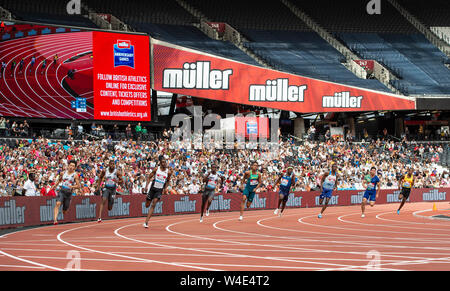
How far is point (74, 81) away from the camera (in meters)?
37.8

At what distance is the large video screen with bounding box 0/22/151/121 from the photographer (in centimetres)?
3656

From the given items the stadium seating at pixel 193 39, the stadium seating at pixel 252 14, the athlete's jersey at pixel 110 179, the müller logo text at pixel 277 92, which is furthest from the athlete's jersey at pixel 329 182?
the stadium seating at pixel 252 14

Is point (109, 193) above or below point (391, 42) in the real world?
below

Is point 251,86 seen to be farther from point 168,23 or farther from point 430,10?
point 430,10

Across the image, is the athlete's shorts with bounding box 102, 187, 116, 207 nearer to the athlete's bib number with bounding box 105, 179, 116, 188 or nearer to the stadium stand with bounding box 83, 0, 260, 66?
the athlete's bib number with bounding box 105, 179, 116, 188

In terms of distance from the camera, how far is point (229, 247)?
44.1 ft

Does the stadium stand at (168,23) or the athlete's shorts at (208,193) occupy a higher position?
the stadium stand at (168,23)

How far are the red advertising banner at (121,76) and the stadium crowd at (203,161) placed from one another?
6.98ft

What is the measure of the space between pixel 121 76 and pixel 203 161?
7607 millimetres

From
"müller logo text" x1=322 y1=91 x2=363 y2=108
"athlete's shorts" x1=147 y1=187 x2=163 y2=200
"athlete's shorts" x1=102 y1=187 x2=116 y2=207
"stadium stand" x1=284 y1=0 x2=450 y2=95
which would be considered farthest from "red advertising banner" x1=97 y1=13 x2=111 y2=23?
"athlete's shorts" x1=147 y1=187 x2=163 y2=200

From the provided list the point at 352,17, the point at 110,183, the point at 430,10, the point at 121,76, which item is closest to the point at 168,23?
the point at 121,76

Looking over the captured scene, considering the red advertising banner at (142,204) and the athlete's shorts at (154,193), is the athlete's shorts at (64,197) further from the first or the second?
the athlete's shorts at (154,193)

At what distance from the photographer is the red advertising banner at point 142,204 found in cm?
2031

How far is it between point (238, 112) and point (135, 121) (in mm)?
8352
